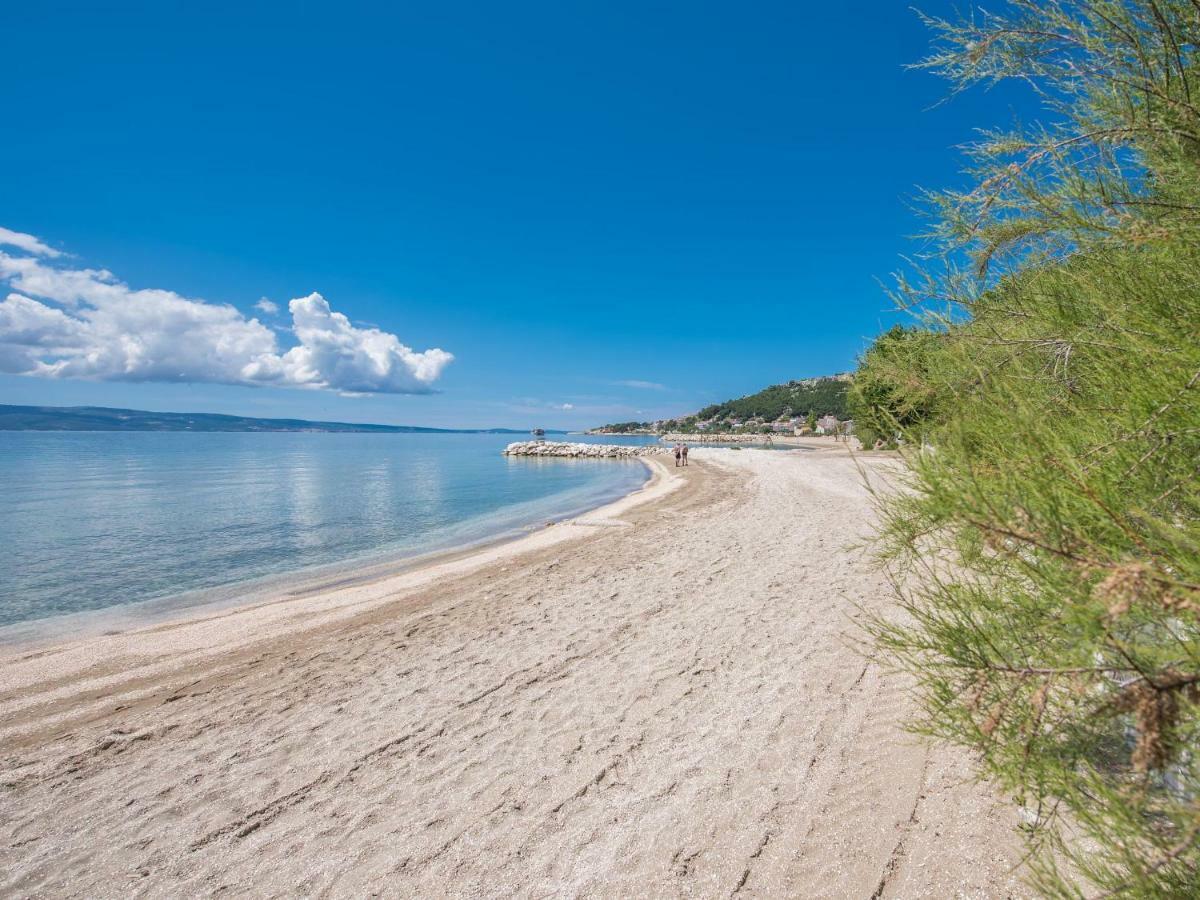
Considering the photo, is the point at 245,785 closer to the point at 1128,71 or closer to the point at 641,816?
the point at 641,816

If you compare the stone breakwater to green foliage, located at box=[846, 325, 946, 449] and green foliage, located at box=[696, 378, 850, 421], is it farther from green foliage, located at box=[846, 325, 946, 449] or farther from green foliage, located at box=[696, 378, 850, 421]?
green foliage, located at box=[696, 378, 850, 421]

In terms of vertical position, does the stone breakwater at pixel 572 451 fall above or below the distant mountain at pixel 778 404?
below

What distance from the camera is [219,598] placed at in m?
11.7

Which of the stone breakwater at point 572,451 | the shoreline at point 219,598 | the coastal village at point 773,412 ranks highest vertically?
the coastal village at point 773,412

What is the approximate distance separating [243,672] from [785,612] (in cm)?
704

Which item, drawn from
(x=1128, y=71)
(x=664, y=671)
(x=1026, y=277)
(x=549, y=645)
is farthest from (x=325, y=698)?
(x=1128, y=71)

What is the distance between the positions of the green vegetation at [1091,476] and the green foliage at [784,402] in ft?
436

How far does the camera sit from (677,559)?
11.2m

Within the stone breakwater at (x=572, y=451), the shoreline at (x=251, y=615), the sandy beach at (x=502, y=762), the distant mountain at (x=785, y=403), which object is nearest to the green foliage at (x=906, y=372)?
the sandy beach at (x=502, y=762)

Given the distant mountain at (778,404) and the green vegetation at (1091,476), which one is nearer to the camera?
the green vegetation at (1091,476)

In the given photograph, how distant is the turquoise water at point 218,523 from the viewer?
43.0ft

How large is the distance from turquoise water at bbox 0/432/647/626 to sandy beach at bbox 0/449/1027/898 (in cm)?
558

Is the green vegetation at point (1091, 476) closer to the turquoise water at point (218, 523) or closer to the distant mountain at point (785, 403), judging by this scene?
the turquoise water at point (218, 523)

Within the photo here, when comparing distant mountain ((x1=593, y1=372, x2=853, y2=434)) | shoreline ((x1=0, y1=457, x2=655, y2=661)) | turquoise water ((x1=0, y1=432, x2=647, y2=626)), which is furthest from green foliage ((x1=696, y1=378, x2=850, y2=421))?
shoreline ((x1=0, y1=457, x2=655, y2=661))
